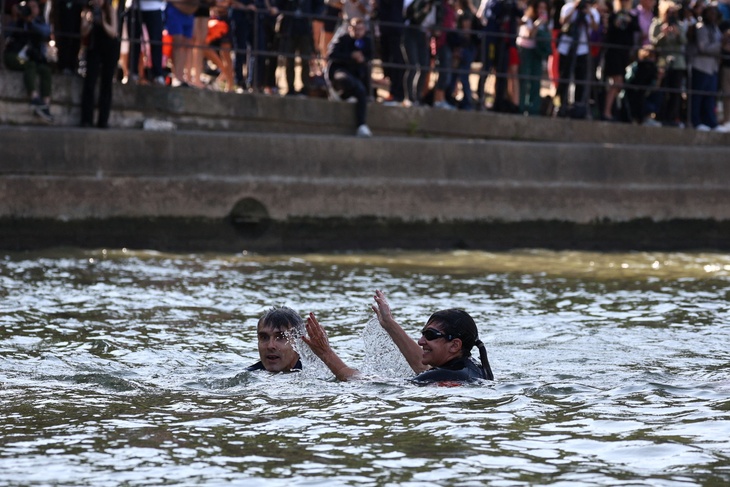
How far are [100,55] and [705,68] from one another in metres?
9.65

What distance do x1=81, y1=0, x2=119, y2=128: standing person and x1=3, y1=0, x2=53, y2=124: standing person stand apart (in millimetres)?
477

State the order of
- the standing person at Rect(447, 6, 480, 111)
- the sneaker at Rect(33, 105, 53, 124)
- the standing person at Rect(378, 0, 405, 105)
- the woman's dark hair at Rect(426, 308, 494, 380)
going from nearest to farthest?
1. the woman's dark hair at Rect(426, 308, 494, 380)
2. the sneaker at Rect(33, 105, 53, 124)
3. the standing person at Rect(378, 0, 405, 105)
4. the standing person at Rect(447, 6, 480, 111)

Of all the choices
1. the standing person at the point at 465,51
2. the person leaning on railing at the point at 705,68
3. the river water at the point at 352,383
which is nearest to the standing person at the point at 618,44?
the person leaning on railing at the point at 705,68

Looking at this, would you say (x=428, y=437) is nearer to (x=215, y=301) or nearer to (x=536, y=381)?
(x=536, y=381)

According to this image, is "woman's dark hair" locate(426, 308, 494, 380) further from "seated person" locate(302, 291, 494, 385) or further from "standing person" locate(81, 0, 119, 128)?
"standing person" locate(81, 0, 119, 128)

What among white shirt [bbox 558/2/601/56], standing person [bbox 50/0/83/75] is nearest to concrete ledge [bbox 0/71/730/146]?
standing person [bbox 50/0/83/75]

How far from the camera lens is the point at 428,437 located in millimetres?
8688

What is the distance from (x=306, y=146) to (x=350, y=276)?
3280 mm

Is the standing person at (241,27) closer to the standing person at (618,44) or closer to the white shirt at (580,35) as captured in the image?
the white shirt at (580,35)

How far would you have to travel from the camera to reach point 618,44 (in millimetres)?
22359

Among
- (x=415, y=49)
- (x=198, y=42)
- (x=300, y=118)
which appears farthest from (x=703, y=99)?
(x=198, y=42)

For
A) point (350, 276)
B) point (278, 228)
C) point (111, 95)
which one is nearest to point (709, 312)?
point (350, 276)

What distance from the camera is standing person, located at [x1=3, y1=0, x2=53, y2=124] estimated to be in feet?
60.3

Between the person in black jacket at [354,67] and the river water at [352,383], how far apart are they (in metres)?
2.93
